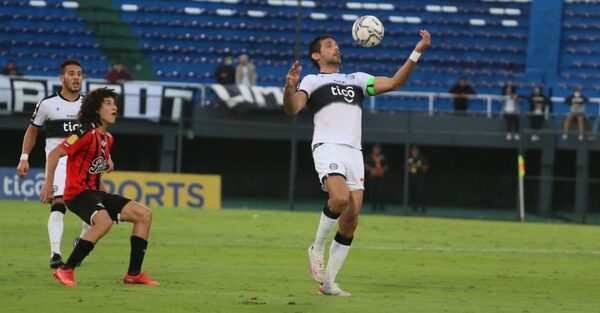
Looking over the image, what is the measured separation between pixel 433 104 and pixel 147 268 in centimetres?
2004

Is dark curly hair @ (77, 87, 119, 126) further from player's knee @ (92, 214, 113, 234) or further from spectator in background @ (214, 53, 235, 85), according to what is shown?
spectator in background @ (214, 53, 235, 85)

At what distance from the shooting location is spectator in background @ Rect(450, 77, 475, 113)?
100 ft

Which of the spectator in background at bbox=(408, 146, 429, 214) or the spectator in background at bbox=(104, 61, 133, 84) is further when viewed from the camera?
the spectator in background at bbox=(104, 61, 133, 84)

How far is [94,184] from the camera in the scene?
1134 centimetres

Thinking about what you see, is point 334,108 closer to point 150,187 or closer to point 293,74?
point 293,74

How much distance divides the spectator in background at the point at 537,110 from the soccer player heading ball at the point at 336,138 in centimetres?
1790

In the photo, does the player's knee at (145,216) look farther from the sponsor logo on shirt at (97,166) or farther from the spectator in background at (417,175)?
the spectator in background at (417,175)

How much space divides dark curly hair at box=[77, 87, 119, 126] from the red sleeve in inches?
5.8

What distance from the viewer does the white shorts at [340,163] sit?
1099 centimetres

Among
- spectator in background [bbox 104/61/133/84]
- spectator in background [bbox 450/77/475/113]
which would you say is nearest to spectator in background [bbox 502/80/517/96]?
spectator in background [bbox 450/77/475/113]

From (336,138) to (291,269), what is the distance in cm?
305

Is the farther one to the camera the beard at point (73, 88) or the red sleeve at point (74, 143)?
the beard at point (73, 88)

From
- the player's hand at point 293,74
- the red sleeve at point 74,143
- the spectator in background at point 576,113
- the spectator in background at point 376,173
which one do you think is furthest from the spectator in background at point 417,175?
the player's hand at point 293,74

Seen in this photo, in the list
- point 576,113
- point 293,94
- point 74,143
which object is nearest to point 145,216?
point 74,143
